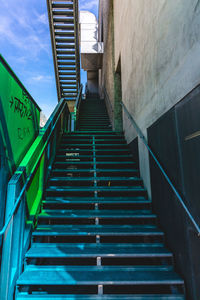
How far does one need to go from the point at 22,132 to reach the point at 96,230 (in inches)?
63.5

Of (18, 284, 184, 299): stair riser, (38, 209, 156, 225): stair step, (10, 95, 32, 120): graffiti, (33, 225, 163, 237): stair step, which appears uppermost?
(10, 95, 32, 120): graffiti

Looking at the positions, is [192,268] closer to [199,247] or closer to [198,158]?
[199,247]

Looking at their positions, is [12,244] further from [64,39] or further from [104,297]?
[64,39]

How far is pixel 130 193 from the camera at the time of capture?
3.04m

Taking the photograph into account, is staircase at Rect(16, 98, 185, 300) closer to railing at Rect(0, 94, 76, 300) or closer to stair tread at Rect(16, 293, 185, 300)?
stair tread at Rect(16, 293, 185, 300)

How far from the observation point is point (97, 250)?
2049 millimetres

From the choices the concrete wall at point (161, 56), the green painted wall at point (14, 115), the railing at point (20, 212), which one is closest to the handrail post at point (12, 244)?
the railing at point (20, 212)

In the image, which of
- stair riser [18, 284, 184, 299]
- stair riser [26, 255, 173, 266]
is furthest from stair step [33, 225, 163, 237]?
stair riser [18, 284, 184, 299]

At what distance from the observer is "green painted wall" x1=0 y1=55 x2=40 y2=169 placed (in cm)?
192

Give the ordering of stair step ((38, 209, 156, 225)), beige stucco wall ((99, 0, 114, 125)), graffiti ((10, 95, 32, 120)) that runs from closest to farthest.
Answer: graffiti ((10, 95, 32, 120))
stair step ((38, 209, 156, 225))
beige stucco wall ((99, 0, 114, 125))

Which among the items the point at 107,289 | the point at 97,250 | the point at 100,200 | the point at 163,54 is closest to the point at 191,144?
the point at 163,54

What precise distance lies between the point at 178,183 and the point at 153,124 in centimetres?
98

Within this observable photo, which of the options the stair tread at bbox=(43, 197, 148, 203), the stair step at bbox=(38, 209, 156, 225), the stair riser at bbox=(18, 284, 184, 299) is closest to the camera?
the stair riser at bbox=(18, 284, 184, 299)

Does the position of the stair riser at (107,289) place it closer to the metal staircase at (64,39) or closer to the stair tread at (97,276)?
the stair tread at (97,276)
